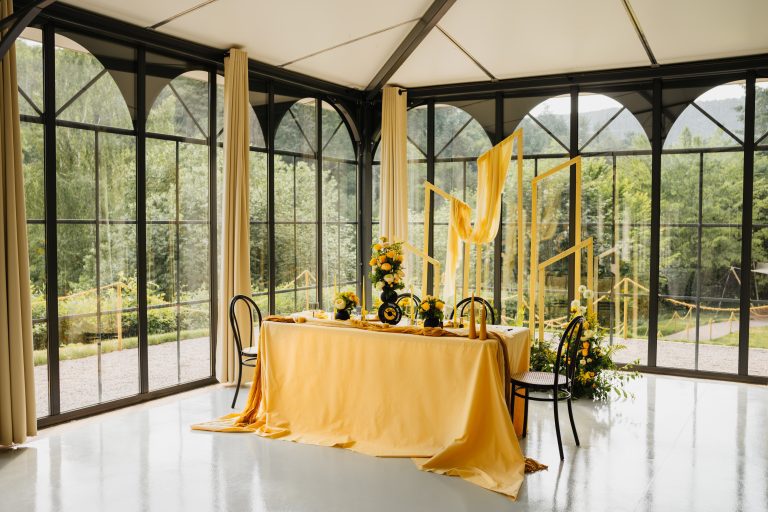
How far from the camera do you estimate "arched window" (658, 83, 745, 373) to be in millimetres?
6906

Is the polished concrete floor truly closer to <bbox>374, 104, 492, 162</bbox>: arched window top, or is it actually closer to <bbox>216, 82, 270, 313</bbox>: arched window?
<bbox>216, 82, 270, 313</bbox>: arched window

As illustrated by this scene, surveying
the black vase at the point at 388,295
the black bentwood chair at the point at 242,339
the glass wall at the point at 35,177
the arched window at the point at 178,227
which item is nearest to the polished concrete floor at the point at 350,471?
the black bentwood chair at the point at 242,339

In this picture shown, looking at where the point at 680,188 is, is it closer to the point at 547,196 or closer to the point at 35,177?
the point at 547,196

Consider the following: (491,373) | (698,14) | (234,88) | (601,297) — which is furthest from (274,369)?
(698,14)

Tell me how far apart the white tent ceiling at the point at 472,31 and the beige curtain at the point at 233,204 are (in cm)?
36

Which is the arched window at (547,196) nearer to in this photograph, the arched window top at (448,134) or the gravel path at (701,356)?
the arched window top at (448,134)

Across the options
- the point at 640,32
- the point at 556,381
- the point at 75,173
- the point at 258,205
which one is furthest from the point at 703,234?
the point at 75,173

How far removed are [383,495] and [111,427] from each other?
97.6 inches

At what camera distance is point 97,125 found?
5.52 metres

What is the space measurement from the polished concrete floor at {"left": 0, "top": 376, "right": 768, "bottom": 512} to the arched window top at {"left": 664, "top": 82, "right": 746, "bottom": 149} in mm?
2936

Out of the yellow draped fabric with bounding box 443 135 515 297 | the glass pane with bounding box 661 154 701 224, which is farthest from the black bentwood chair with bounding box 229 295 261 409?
the glass pane with bounding box 661 154 701 224

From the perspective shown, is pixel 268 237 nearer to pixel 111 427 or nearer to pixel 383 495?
pixel 111 427

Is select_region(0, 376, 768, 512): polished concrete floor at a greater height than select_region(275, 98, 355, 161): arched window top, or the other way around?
select_region(275, 98, 355, 161): arched window top

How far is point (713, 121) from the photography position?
6.96 meters
